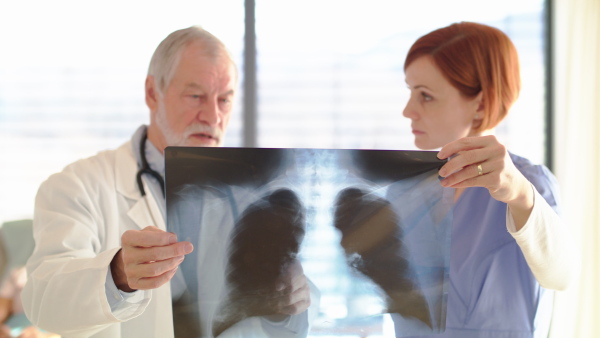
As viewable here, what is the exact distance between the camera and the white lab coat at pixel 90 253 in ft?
3.04

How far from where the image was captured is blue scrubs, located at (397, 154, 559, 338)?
1.14m

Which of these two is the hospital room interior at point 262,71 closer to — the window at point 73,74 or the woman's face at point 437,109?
the window at point 73,74

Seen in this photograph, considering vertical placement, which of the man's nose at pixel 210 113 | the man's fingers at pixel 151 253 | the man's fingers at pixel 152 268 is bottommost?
the man's fingers at pixel 152 268

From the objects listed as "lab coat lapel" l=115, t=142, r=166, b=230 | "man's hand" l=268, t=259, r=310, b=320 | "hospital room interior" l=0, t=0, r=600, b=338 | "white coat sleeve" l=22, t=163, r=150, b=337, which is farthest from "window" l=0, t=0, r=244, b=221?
"man's hand" l=268, t=259, r=310, b=320

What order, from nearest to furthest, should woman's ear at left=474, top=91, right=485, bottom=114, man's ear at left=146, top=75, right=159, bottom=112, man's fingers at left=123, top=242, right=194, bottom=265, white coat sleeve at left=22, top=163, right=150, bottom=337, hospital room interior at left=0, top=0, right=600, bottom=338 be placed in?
man's fingers at left=123, top=242, right=194, bottom=265, white coat sleeve at left=22, top=163, right=150, bottom=337, woman's ear at left=474, top=91, right=485, bottom=114, man's ear at left=146, top=75, right=159, bottom=112, hospital room interior at left=0, top=0, right=600, bottom=338

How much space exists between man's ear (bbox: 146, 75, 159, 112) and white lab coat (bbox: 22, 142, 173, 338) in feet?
0.39

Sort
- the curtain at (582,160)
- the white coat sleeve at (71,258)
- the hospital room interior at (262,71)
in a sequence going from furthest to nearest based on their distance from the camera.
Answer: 1. the hospital room interior at (262,71)
2. the curtain at (582,160)
3. the white coat sleeve at (71,258)

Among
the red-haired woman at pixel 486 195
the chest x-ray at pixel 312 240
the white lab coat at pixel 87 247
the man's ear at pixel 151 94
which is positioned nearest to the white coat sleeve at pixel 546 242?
the red-haired woman at pixel 486 195

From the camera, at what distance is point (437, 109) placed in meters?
1.25

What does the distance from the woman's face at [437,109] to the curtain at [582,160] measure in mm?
1351

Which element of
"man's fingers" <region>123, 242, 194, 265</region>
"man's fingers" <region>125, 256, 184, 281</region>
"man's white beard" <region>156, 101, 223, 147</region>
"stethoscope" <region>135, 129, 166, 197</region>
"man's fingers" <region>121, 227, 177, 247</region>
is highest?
"man's white beard" <region>156, 101, 223, 147</region>

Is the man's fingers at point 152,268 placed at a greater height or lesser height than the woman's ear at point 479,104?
lesser

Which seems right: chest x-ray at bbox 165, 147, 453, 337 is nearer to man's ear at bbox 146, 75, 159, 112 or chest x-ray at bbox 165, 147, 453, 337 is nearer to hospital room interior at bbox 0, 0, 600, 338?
man's ear at bbox 146, 75, 159, 112

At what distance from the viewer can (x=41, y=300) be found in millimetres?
991
